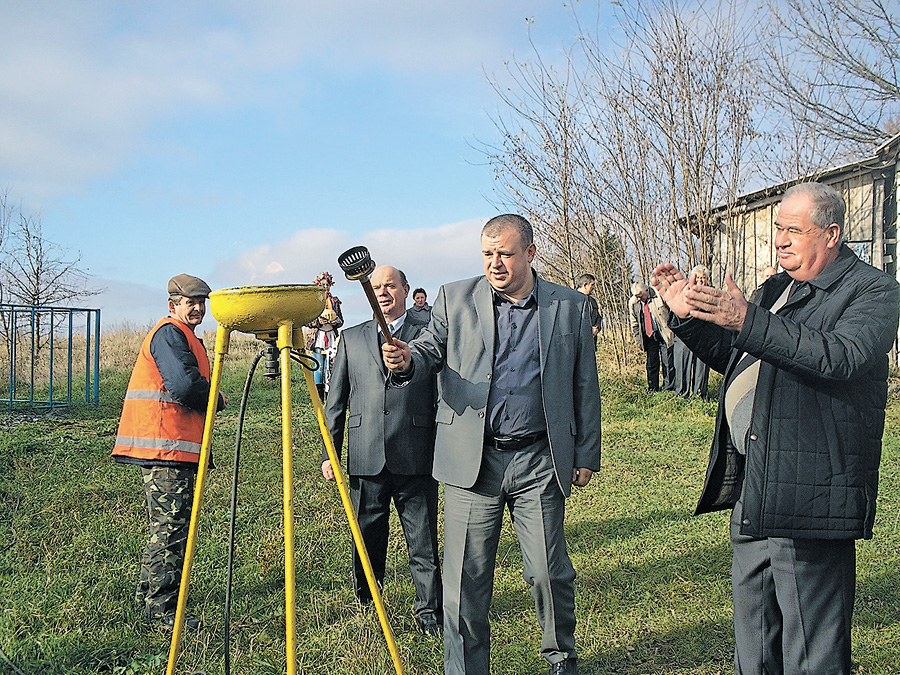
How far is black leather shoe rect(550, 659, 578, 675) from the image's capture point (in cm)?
365

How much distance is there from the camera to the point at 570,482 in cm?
365

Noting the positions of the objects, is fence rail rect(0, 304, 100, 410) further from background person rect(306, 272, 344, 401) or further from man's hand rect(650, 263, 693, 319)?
man's hand rect(650, 263, 693, 319)

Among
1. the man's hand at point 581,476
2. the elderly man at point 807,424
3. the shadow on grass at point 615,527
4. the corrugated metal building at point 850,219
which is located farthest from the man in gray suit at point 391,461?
the corrugated metal building at point 850,219

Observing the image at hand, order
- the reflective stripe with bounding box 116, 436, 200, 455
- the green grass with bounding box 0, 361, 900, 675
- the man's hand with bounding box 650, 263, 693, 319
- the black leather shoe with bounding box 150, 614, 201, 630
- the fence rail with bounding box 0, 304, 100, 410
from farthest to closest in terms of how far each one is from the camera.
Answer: the fence rail with bounding box 0, 304, 100, 410 → the reflective stripe with bounding box 116, 436, 200, 455 → the black leather shoe with bounding box 150, 614, 201, 630 → the green grass with bounding box 0, 361, 900, 675 → the man's hand with bounding box 650, 263, 693, 319

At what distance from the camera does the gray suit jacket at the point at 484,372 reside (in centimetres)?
360

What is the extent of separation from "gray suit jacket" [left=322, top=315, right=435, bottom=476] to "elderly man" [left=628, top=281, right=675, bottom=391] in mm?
8656

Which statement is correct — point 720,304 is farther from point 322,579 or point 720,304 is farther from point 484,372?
point 322,579

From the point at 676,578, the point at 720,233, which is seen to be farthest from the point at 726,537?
the point at 720,233

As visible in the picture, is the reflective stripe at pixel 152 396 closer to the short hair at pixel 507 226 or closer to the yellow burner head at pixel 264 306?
the yellow burner head at pixel 264 306

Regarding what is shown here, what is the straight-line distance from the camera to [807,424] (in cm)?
292

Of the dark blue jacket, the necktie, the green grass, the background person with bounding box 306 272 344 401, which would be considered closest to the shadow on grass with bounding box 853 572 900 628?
the green grass

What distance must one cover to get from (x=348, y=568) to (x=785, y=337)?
3635 millimetres

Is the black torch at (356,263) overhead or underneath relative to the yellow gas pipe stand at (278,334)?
overhead

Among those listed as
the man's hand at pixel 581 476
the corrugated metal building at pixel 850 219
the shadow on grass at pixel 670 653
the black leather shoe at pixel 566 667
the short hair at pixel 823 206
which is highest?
the corrugated metal building at pixel 850 219
